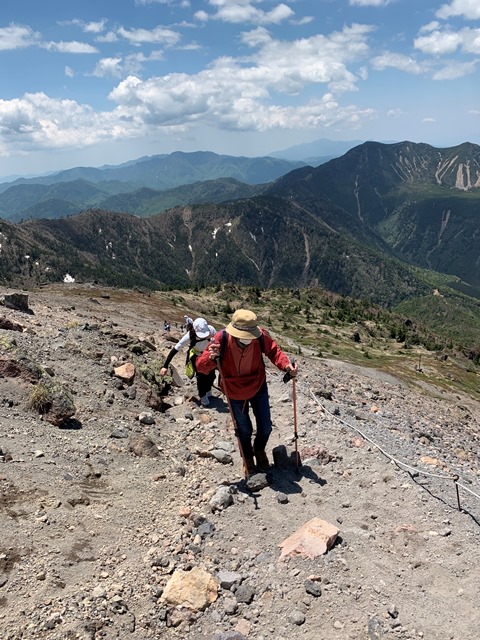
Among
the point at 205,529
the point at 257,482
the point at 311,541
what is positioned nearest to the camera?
the point at 311,541

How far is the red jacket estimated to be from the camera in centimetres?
836

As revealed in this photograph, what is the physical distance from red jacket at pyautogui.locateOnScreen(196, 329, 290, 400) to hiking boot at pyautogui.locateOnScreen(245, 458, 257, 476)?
1.43 meters

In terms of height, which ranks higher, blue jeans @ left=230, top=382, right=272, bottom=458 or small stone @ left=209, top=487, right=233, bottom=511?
blue jeans @ left=230, top=382, right=272, bottom=458

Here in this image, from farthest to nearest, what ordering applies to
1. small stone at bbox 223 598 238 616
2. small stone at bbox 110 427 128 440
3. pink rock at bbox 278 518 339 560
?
small stone at bbox 110 427 128 440 → pink rock at bbox 278 518 339 560 → small stone at bbox 223 598 238 616

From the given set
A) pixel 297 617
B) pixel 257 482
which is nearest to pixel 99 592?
pixel 297 617

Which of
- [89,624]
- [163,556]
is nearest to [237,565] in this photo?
[163,556]

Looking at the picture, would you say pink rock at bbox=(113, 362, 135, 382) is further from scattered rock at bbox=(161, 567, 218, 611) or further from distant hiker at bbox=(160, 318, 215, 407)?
scattered rock at bbox=(161, 567, 218, 611)

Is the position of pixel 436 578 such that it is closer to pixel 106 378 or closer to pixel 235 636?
pixel 235 636

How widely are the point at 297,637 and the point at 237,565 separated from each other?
149 centimetres

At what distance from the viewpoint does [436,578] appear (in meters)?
6.25

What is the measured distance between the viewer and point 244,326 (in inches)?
320

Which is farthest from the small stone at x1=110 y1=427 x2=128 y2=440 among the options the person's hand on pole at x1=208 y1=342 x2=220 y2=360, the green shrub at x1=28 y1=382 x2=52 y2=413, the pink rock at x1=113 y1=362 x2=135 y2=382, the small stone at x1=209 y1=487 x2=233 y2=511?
the person's hand on pole at x1=208 y1=342 x2=220 y2=360

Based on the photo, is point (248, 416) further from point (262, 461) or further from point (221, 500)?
point (221, 500)

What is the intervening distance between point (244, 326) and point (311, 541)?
12.2 feet
